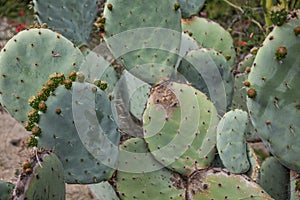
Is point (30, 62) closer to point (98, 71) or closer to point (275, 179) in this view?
point (98, 71)

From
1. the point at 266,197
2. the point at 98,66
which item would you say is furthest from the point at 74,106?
the point at 266,197

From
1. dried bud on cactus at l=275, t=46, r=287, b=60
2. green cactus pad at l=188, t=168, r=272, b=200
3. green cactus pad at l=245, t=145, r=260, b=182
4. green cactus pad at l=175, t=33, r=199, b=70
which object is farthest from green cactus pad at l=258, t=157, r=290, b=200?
dried bud on cactus at l=275, t=46, r=287, b=60

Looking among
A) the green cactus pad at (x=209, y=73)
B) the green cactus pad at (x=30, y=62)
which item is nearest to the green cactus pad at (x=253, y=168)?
the green cactus pad at (x=209, y=73)

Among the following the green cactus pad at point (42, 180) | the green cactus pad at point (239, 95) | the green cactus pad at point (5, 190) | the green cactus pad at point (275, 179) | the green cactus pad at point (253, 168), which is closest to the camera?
the green cactus pad at point (42, 180)

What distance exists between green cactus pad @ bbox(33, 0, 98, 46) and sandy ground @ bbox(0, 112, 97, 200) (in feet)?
3.64

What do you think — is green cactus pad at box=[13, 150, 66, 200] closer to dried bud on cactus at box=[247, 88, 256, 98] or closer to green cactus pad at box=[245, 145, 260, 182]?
dried bud on cactus at box=[247, 88, 256, 98]

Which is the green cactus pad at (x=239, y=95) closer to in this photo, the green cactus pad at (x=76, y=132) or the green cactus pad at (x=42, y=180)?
the green cactus pad at (x=76, y=132)

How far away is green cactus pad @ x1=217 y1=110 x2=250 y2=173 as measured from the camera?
6.30ft

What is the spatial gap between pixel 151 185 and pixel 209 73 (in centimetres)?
58

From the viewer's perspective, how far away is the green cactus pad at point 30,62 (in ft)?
6.48

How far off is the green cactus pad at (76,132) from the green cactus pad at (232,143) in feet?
1.25

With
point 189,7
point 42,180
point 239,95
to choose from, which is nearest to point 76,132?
point 42,180

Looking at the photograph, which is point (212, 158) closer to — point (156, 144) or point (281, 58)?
Answer: point (156, 144)

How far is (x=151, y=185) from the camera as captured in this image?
207 centimetres
